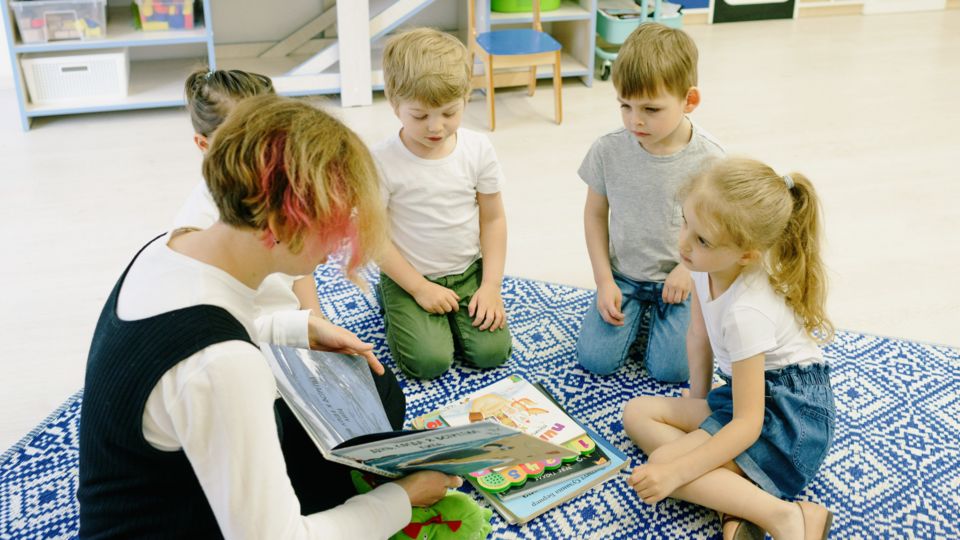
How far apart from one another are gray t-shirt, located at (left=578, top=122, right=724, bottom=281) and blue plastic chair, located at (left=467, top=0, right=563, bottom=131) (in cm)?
126

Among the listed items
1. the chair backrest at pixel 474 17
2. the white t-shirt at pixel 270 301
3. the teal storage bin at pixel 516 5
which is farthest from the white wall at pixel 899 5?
the white t-shirt at pixel 270 301

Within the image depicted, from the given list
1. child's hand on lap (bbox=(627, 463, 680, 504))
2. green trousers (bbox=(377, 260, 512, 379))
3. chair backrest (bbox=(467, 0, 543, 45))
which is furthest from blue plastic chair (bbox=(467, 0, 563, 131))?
child's hand on lap (bbox=(627, 463, 680, 504))

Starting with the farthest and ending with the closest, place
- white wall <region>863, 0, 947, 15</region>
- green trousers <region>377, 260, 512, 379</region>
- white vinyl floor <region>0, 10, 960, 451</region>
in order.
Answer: white wall <region>863, 0, 947, 15</region>, white vinyl floor <region>0, 10, 960, 451</region>, green trousers <region>377, 260, 512, 379</region>

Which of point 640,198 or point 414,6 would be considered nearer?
point 640,198

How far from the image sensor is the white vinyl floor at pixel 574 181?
1960 mm

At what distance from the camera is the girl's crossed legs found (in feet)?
4.36

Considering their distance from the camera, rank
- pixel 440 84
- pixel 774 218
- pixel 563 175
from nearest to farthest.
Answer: pixel 774 218 < pixel 440 84 < pixel 563 175

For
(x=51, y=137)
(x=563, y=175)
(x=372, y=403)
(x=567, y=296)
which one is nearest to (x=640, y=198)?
(x=567, y=296)

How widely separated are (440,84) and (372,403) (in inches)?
24.2

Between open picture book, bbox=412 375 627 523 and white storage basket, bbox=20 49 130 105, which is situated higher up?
white storage basket, bbox=20 49 130 105

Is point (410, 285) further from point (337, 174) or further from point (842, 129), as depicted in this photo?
point (842, 129)

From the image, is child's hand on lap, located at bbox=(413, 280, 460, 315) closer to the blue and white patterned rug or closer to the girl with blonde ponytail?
the blue and white patterned rug

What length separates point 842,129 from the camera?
10.2ft

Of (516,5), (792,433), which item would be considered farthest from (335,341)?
(516,5)
